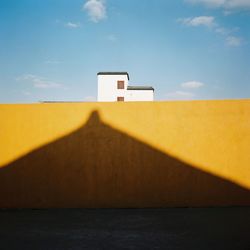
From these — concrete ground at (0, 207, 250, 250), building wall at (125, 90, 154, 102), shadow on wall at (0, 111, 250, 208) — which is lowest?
concrete ground at (0, 207, 250, 250)

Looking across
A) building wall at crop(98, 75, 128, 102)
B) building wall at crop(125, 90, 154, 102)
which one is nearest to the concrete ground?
building wall at crop(98, 75, 128, 102)

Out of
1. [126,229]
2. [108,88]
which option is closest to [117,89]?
[108,88]

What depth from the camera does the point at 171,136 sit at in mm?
8695

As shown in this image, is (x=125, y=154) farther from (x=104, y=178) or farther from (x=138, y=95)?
(x=138, y=95)

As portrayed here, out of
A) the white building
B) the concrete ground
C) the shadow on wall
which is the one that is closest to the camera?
the concrete ground

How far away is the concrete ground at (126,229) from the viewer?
530 cm

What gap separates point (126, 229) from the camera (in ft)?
20.7

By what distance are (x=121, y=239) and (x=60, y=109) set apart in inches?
170

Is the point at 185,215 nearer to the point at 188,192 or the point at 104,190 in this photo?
the point at 188,192

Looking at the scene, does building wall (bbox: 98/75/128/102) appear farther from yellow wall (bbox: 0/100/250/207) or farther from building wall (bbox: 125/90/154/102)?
yellow wall (bbox: 0/100/250/207)

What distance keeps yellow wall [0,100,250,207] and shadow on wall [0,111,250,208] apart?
0.08ft

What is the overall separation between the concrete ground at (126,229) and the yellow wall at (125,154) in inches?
16.8

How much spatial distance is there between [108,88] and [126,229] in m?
47.6

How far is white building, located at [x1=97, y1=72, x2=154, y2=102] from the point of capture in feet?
173
